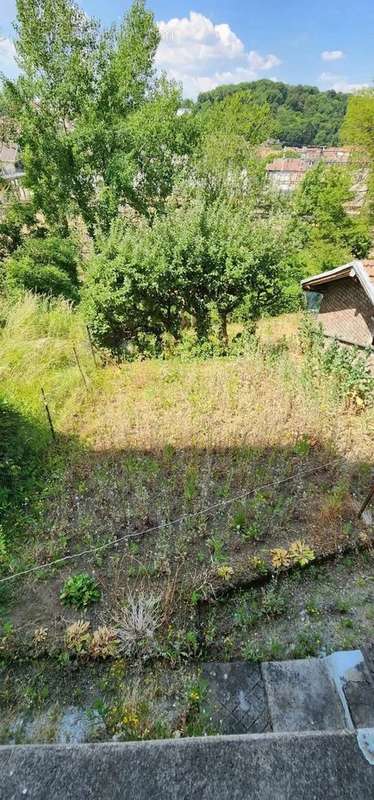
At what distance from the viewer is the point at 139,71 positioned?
11750 millimetres

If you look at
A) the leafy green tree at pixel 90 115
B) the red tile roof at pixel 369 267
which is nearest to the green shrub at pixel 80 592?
the red tile roof at pixel 369 267

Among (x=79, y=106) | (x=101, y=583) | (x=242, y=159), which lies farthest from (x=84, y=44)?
(x=101, y=583)

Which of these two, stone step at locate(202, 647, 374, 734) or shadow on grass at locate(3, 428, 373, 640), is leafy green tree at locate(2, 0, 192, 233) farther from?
stone step at locate(202, 647, 374, 734)

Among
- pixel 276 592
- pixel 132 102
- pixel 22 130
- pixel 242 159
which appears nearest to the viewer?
pixel 276 592

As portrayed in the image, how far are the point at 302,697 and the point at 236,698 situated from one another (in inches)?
15.3

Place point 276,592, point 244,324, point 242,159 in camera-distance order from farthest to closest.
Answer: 1. point 242,159
2. point 244,324
3. point 276,592

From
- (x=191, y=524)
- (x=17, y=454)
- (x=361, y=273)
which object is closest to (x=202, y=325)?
(x=361, y=273)

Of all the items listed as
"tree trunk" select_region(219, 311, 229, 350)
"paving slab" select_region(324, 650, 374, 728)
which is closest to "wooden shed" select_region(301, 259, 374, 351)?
"tree trunk" select_region(219, 311, 229, 350)

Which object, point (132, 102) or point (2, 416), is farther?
point (132, 102)

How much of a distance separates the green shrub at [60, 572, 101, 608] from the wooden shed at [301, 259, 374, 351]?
6.42m

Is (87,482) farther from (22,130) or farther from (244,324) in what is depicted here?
(22,130)

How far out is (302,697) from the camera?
2.02 meters

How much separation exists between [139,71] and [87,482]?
45.7ft

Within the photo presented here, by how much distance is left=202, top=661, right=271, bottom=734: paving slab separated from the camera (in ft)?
6.64
